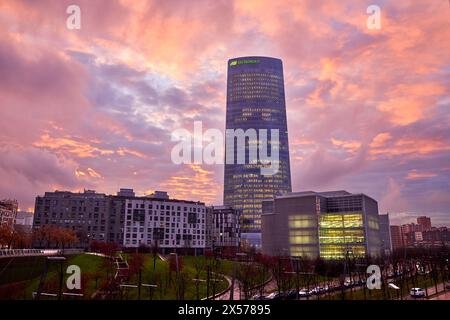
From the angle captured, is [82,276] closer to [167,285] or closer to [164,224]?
[167,285]

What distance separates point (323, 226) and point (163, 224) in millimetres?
33205

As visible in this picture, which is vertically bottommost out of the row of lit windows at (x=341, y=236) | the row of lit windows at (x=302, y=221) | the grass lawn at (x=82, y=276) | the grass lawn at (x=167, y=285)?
the grass lawn at (x=167, y=285)

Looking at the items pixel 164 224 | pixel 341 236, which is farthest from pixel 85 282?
pixel 341 236

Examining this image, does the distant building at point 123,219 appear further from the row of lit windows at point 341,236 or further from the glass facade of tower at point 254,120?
the glass facade of tower at point 254,120

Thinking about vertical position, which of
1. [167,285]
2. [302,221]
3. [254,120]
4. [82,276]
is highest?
[254,120]

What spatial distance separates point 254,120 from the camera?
538ft

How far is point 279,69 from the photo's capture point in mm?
175375

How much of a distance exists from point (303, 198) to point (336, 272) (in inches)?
1075

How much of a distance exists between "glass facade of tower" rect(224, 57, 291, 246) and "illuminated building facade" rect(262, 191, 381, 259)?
73880 mm

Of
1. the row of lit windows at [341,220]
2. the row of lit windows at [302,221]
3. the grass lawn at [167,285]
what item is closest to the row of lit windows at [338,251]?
the row of lit windows at [341,220]

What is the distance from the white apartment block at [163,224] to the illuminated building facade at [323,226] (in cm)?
1672

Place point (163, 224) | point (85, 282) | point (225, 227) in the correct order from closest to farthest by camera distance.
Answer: point (85, 282) → point (163, 224) → point (225, 227)

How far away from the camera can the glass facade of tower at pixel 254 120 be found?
15850 cm
